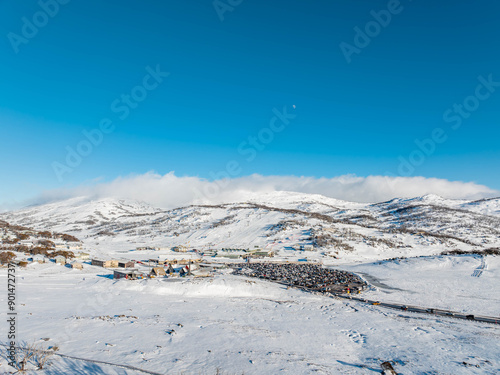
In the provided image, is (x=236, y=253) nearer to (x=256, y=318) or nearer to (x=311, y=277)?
(x=311, y=277)

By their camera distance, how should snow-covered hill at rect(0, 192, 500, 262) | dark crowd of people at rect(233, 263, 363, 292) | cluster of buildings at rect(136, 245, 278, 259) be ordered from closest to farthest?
dark crowd of people at rect(233, 263, 363, 292) → cluster of buildings at rect(136, 245, 278, 259) → snow-covered hill at rect(0, 192, 500, 262)

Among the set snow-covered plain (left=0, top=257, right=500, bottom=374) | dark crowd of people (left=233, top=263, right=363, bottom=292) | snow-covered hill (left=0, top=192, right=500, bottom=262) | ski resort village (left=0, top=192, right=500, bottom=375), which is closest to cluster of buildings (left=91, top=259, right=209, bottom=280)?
ski resort village (left=0, top=192, right=500, bottom=375)

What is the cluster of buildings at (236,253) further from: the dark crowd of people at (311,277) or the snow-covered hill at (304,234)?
the dark crowd of people at (311,277)

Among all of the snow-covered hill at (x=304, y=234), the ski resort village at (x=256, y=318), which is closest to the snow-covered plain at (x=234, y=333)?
the ski resort village at (x=256, y=318)

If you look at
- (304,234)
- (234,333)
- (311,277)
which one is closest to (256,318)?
(234,333)

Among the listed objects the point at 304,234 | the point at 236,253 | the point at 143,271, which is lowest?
the point at 143,271

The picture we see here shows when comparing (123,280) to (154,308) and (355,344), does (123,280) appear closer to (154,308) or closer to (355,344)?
(154,308)

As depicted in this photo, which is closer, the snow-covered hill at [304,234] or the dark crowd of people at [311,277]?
the dark crowd of people at [311,277]

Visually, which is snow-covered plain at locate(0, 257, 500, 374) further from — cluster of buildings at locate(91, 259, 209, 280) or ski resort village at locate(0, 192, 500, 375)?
cluster of buildings at locate(91, 259, 209, 280)

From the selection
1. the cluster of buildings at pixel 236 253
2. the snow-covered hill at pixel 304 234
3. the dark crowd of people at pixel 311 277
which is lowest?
the dark crowd of people at pixel 311 277
